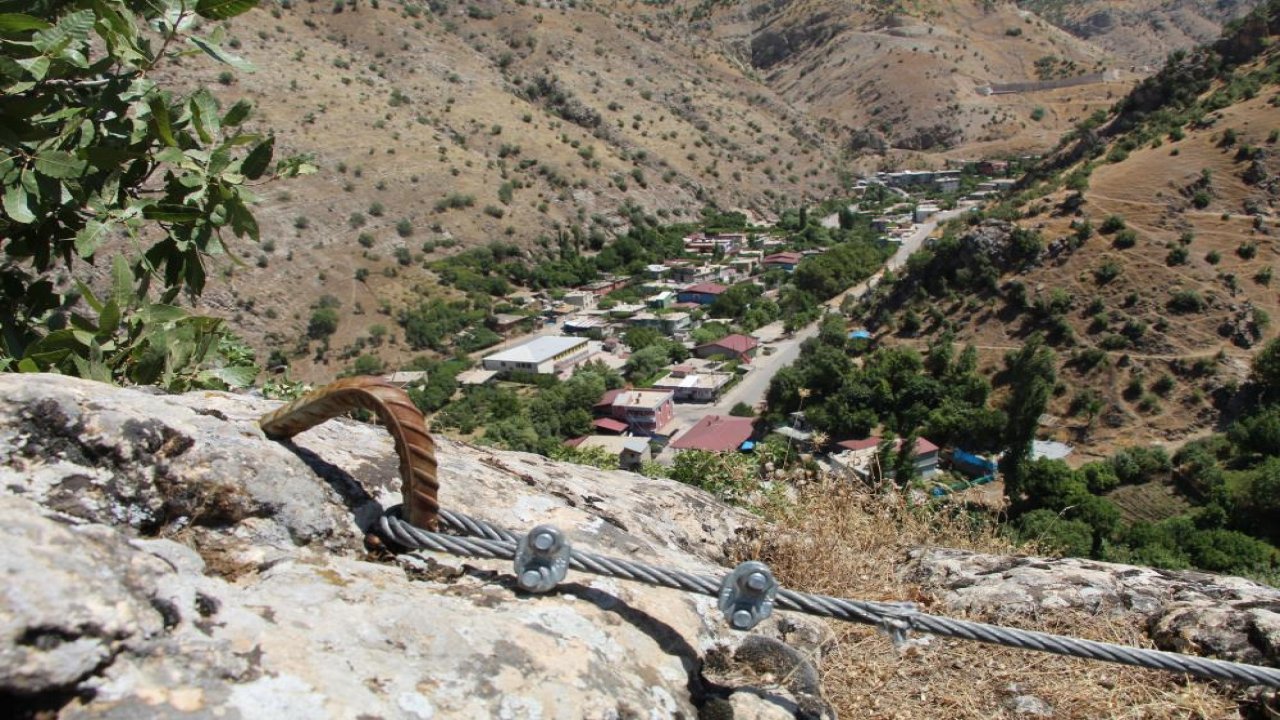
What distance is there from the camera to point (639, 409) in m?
32.6

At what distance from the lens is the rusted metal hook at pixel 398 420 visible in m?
Result: 1.88

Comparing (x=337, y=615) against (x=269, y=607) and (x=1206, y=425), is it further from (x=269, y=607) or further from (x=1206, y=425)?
(x=1206, y=425)

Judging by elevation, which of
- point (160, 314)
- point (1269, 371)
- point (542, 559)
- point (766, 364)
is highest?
point (160, 314)

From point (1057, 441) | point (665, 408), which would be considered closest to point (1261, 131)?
point (1057, 441)

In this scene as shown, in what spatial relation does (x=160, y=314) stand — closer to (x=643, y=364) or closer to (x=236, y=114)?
(x=236, y=114)

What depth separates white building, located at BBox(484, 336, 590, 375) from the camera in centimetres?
3753

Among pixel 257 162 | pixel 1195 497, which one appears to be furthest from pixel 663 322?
pixel 257 162

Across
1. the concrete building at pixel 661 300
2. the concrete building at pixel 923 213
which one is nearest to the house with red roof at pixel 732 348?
the concrete building at pixel 661 300

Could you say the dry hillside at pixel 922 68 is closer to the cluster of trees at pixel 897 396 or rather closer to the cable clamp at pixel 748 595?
the cluster of trees at pixel 897 396

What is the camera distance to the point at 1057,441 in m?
30.7

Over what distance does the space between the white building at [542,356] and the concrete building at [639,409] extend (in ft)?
14.7

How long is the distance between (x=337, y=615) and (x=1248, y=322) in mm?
39306

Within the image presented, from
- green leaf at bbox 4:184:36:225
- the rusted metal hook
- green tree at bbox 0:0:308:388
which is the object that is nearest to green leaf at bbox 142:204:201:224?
green tree at bbox 0:0:308:388

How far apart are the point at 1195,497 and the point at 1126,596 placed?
27.3 meters
